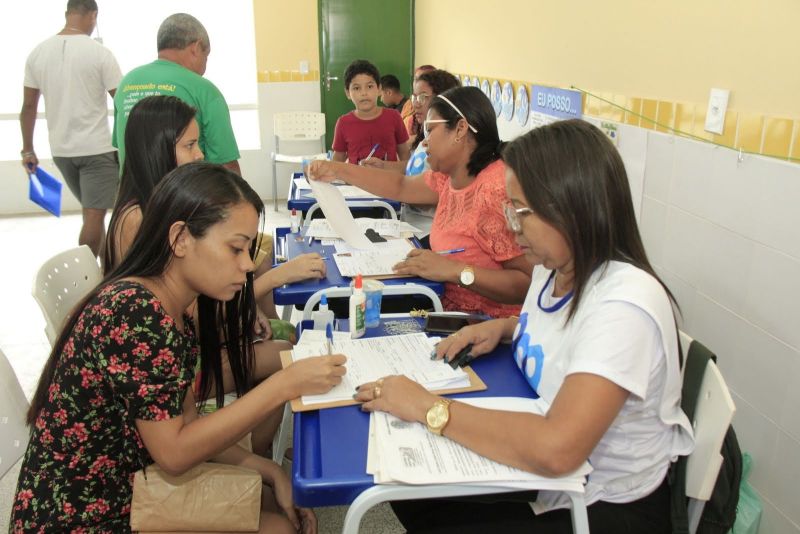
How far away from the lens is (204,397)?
5.55 ft

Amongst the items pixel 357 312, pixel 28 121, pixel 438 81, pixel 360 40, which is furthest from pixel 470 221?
pixel 360 40

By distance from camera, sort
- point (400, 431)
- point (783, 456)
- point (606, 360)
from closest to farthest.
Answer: point (606, 360) < point (400, 431) < point (783, 456)

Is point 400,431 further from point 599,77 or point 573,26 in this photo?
point 573,26

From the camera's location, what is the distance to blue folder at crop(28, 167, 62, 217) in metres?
3.99

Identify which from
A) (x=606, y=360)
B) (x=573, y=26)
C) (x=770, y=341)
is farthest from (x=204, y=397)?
(x=573, y=26)

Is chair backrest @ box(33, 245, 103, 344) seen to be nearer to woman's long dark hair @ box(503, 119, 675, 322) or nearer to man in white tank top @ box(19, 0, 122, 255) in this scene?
woman's long dark hair @ box(503, 119, 675, 322)

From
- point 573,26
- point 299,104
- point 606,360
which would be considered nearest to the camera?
point 606,360

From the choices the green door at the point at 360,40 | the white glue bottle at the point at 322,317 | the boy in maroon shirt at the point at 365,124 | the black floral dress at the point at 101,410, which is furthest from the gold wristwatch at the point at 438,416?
the green door at the point at 360,40

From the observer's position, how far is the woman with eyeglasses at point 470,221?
2.07m

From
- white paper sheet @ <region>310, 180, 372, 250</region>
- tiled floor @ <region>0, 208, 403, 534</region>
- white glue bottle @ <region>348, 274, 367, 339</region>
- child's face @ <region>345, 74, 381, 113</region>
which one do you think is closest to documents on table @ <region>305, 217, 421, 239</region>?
white paper sheet @ <region>310, 180, 372, 250</region>

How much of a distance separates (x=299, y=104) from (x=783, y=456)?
18.5ft

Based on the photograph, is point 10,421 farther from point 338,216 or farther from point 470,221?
point 470,221

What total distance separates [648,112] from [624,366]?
152 centimetres

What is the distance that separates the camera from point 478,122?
→ 7.43 feet
